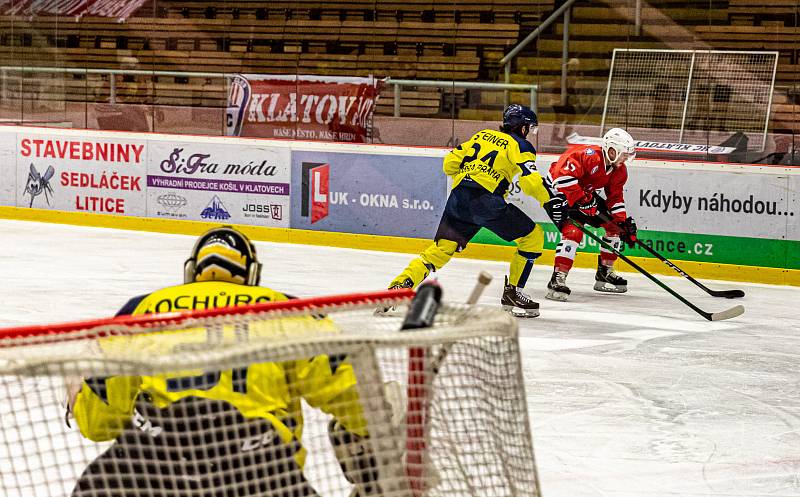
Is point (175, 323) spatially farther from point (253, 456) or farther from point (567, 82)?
point (567, 82)

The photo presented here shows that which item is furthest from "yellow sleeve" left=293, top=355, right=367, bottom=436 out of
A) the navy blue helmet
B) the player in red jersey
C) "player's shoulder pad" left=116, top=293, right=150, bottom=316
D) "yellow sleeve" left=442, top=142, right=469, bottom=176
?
the player in red jersey

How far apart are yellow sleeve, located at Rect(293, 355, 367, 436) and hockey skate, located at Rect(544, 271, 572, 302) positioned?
5943mm

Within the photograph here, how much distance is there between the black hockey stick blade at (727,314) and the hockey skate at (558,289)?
3.26 feet

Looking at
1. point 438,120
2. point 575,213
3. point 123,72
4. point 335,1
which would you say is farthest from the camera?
point 123,72

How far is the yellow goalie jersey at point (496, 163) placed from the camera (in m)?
7.16

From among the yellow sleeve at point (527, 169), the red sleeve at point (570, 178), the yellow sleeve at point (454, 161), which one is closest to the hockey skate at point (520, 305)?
the yellow sleeve at point (527, 169)

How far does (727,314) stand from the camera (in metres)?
7.52

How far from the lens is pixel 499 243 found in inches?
→ 392

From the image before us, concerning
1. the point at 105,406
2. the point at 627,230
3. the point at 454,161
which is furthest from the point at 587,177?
the point at 105,406

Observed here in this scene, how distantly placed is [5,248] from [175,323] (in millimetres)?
8049

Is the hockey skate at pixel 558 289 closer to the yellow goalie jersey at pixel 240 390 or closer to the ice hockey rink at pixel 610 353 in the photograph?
the ice hockey rink at pixel 610 353

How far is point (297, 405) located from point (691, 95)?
7853 mm

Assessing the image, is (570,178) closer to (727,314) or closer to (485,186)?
(485,186)

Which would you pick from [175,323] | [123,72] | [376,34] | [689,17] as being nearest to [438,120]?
[376,34]
